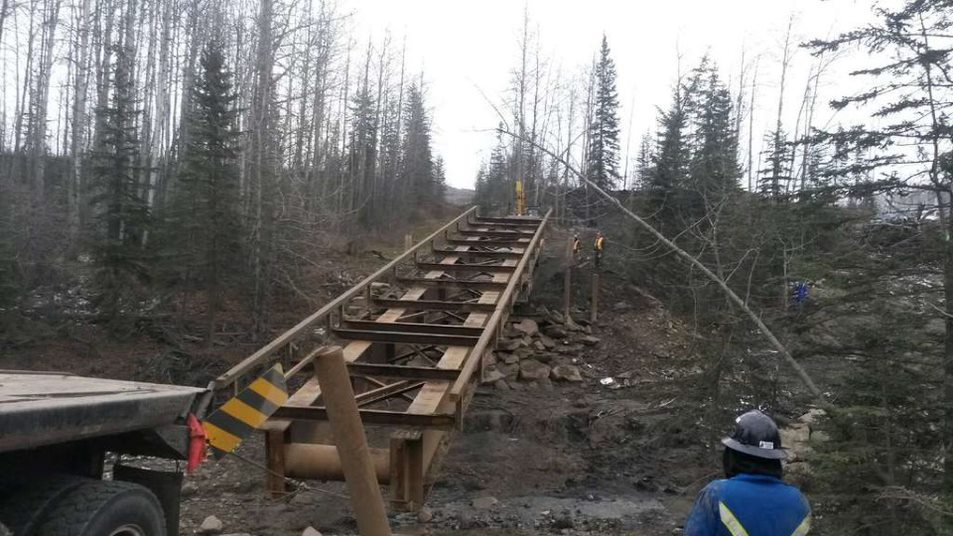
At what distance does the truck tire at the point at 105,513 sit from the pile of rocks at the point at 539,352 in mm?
11510

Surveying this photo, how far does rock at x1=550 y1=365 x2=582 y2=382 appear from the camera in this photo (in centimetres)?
1680

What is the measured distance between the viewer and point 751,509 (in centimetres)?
264

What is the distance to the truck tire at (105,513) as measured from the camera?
3465 millimetres

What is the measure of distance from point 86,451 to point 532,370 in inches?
529

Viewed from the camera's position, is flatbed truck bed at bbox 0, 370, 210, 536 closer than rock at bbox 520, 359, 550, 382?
Yes

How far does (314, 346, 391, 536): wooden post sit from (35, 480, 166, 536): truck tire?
1.68 metres

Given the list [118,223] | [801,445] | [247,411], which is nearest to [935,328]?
[801,445]

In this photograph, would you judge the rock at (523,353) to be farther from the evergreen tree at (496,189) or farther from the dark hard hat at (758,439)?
the evergreen tree at (496,189)

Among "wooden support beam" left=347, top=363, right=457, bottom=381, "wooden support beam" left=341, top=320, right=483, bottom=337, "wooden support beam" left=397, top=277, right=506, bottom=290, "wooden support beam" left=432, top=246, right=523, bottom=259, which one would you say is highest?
"wooden support beam" left=432, top=246, right=523, bottom=259

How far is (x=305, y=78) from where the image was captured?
94.9 feet

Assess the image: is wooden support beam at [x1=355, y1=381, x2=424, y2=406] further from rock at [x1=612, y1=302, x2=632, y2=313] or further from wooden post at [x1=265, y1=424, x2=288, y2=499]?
rock at [x1=612, y1=302, x2=632, y2=313]

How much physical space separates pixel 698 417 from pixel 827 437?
4.48 meters

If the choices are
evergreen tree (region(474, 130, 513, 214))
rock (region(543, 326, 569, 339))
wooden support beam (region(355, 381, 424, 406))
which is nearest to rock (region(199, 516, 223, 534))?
wooden support beam (region(355, 381, 424, 406))

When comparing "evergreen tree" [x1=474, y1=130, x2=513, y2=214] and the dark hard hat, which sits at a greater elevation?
"evergreen tree" [x1=474, y1=130, x2=513, y2=214]
